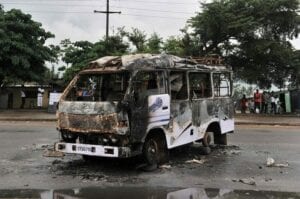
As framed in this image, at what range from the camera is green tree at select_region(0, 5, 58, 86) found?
3325 cm

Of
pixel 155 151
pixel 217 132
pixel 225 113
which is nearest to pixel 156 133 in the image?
pixel 155 151

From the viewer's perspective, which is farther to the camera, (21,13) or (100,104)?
(21,13)

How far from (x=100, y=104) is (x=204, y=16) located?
78.4ft

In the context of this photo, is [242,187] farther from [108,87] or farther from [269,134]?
[269,134]

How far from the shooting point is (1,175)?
10.3m

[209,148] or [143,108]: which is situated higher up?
[143,108]

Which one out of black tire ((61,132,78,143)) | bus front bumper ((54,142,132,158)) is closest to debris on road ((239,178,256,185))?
bus front bumper ((54,142,132,158))

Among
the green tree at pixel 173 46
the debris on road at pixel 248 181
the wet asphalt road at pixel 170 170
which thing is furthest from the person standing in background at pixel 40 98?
the debris on road at pixel 248 181

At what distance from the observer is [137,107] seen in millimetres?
10547

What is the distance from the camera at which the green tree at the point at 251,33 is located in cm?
3266

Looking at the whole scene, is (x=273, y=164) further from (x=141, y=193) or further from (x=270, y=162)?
(x=141, y=193)

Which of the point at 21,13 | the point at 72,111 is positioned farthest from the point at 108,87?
the point at 21,13

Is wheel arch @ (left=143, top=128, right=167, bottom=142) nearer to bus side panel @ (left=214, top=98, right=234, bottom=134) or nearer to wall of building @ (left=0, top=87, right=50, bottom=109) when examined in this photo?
bus side panel @ (left=214, top=98, right=234, bottom=134)

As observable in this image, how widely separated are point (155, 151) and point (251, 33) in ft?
76.0
